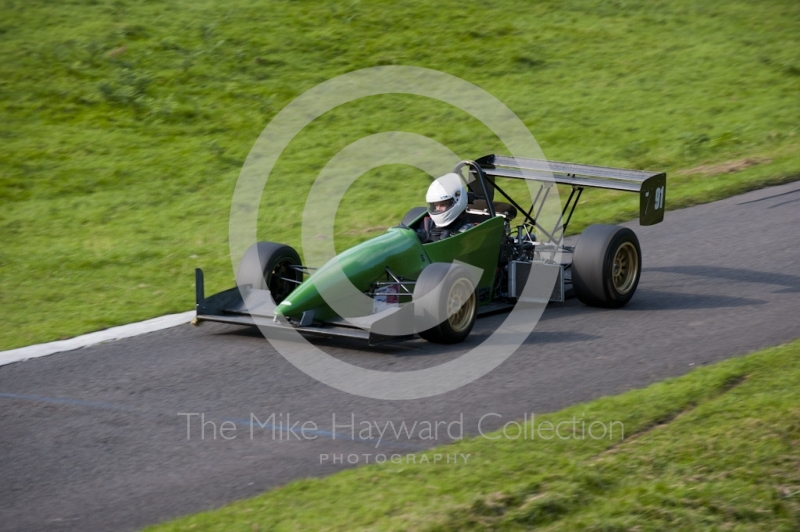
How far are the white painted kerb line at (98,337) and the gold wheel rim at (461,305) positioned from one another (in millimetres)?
A: 2666

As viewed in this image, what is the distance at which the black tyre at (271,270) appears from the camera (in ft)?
27.8

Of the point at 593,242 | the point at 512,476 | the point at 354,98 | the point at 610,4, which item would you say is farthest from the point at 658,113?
the point at 512,476

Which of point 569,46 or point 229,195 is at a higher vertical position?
point 569,46

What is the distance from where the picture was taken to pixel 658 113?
18.6 metres

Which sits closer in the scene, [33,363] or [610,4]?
[33,363]

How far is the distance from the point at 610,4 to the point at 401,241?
19.2 m

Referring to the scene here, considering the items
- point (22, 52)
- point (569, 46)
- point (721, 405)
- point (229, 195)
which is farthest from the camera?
point (569, 46)

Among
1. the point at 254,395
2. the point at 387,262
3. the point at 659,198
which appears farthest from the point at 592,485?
the point at 659,198

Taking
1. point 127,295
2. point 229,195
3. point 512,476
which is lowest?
point 512,476

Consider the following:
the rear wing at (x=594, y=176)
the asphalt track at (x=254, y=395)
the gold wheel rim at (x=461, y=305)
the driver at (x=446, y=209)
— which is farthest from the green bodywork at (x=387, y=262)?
the rear wing at (x=594, y=176)

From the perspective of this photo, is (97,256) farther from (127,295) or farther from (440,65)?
(440,65)

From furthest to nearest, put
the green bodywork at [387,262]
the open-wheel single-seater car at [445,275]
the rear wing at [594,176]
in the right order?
the rear wing at [594,176], the green bodywork at [387,262], the open-wheel single-seater car at [445,275]

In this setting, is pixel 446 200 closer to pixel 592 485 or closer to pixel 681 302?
pixel 681 302

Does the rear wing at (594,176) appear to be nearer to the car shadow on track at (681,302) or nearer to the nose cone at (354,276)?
the car shadow on track at (681,302)
